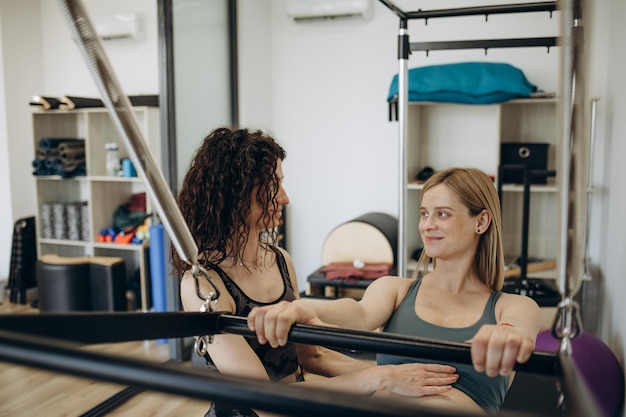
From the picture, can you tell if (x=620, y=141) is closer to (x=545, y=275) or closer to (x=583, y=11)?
(x=545, y=275)

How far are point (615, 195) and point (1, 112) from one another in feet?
14.8

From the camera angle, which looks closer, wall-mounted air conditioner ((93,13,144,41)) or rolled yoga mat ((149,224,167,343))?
rolled yoga mat ((149,224,167,343))

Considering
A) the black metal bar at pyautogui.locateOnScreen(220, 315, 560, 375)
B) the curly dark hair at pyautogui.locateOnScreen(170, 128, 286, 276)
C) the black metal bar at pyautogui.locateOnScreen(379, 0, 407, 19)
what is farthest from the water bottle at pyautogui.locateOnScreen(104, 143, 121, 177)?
the black metal bar at pyautogui.locateOnScreen(220, 315, 560, 375)

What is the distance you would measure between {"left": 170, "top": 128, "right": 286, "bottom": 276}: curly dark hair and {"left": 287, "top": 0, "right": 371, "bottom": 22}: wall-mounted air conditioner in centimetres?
303

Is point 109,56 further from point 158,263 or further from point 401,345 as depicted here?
point 401,345

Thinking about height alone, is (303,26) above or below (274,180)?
above

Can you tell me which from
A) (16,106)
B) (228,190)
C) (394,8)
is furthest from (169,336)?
(16,106)

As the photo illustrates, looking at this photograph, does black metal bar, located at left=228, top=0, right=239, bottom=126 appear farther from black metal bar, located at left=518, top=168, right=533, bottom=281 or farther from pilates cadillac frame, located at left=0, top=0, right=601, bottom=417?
pilates cadillac frame, located at left=0, top=0, right=601, bottom=417

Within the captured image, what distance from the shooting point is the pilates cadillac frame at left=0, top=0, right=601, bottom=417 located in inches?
19.6

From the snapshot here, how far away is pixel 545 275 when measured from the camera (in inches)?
143

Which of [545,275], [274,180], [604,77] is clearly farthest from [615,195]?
[274,180]

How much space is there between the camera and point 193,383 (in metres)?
0.53

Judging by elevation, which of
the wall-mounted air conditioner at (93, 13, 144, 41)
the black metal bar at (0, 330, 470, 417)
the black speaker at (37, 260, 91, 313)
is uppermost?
the wall-mounted air conditioner at (93, 13, 144, 41)

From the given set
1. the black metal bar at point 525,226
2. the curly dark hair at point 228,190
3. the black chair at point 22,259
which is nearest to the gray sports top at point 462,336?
the curly dark hair at point 228,190
